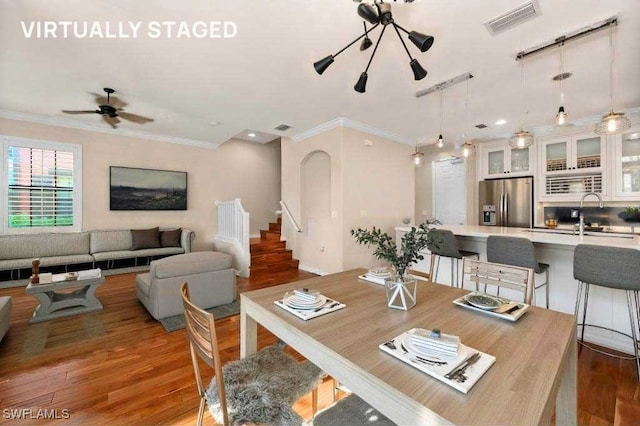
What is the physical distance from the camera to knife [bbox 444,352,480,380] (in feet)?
2.62

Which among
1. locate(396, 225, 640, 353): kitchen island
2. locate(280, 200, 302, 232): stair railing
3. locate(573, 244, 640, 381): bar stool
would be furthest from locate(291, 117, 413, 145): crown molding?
locate(573, 244, 640, 381): bar stool

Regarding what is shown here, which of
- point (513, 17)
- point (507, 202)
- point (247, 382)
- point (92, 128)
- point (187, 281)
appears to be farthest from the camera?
point (507, 202)

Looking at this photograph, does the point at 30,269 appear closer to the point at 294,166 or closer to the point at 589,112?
the point at 294,166

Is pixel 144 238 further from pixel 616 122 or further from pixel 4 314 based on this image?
pixel 616 122

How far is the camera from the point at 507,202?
5266mm

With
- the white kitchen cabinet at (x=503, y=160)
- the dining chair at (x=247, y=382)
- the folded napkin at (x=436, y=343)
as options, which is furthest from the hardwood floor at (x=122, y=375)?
the white kitchen cabinet at (x=503, y=160)

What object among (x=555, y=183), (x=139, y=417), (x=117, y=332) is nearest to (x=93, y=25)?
(x=117, y=332)

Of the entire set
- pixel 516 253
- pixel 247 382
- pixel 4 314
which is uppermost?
pixel 516 253

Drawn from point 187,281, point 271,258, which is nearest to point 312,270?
point 271,258

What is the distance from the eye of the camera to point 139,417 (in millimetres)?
1604

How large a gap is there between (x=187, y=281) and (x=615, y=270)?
12.3 ft

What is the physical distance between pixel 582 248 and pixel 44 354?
14.4 ft

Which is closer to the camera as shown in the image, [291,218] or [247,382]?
[247,382]

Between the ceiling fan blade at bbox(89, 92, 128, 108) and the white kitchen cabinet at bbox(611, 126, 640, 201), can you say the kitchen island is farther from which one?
the ceiling fan blade at bbox(89, 92, 128, 108)
